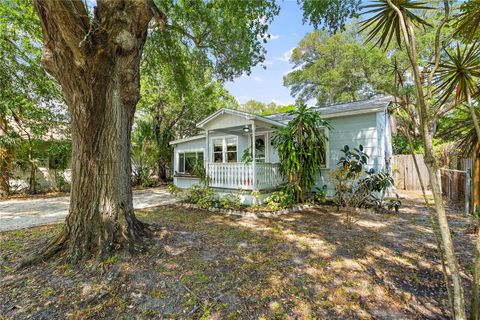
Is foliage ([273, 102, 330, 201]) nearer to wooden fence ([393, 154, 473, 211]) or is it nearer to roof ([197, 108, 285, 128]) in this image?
roof ([197, 108, 285, 128])

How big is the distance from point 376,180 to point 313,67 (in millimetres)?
19520

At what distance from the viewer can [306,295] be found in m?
2.62

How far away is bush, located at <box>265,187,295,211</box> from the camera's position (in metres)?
6.94

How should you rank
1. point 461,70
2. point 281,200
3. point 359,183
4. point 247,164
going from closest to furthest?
point 461,70 < point 359,183 < point 281,200 < point 247,164

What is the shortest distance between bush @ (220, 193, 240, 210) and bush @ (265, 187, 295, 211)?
1.03m

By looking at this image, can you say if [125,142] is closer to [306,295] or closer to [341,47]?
[306,295]

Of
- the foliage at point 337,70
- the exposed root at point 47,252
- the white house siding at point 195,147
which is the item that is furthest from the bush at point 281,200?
the foliage at point 337,70

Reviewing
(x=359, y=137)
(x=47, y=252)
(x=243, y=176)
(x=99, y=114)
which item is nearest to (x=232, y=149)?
(x=243, y=176)

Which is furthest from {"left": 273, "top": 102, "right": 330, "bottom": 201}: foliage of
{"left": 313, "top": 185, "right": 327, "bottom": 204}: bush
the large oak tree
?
the large oak tree

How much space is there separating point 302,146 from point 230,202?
312 centimetres

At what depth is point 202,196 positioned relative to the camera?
8.09 m

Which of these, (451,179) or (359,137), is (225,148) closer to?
(359,137)

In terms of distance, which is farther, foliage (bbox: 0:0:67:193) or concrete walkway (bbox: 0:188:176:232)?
foliage (bbox: 0:0:67:193)

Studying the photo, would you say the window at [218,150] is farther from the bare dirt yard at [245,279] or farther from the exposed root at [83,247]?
the exposed root at [83,247]
